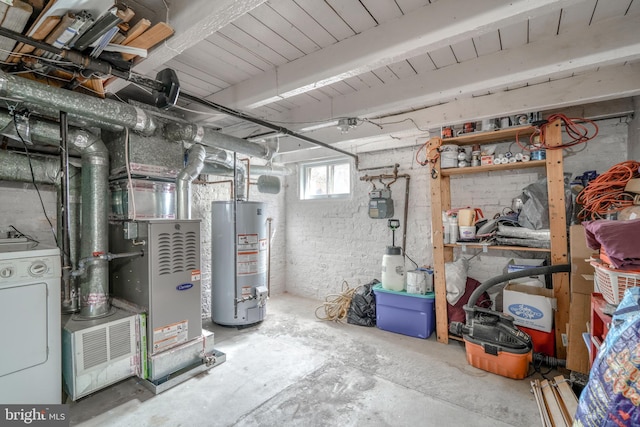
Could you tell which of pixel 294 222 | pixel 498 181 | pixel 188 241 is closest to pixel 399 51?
pixel 188 241

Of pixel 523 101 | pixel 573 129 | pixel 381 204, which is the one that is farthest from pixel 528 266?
pixel 381 204

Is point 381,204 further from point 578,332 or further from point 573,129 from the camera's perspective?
point 578,332

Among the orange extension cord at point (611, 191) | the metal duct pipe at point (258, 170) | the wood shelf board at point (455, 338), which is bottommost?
the wood shelf board at point (455, 338)

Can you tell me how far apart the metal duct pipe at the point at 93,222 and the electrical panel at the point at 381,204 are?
2.88 m

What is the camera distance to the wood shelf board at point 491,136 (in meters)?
2.61

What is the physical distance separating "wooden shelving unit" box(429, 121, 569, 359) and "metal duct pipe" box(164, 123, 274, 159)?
194 cm

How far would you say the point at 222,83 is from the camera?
238cm

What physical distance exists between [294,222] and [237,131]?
1.90 m

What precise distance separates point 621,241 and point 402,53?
142cm

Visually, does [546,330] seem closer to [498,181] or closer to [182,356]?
[498,181]

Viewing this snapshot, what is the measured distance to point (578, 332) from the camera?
220 centimetres

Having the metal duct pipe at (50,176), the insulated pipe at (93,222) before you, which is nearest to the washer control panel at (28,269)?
the metal duct pipe at (50,176)

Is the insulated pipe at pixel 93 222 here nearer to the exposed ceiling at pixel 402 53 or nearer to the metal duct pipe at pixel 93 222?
the metal duct pipe at pixel 93 222

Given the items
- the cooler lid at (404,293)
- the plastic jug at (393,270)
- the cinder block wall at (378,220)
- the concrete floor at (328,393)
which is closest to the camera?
the concrete floor at (328,393)
